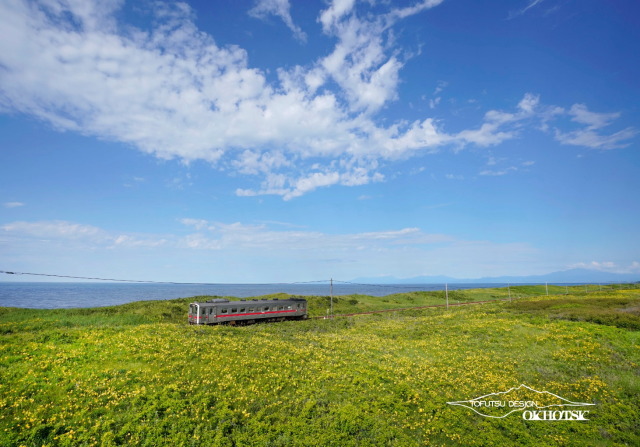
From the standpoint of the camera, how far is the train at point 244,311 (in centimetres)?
Result: 4031

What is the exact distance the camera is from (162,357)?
21.1 metres

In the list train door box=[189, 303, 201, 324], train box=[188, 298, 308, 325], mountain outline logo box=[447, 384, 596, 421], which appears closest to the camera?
mountain outline logo box=[447, 384, 596, 421]

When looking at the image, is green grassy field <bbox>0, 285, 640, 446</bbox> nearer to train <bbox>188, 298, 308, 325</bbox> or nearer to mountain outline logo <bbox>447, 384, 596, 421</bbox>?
mountain outline logo <bbox>447, 384, 596, 421</bbox>

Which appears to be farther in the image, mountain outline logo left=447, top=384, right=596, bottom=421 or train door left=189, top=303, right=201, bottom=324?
train door left=189, top=303, right=201, bottom=324

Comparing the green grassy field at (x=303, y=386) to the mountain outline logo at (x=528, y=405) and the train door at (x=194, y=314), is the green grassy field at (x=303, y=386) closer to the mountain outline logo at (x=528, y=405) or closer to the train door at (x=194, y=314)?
the mountain outline logo at (x=528, y=405)

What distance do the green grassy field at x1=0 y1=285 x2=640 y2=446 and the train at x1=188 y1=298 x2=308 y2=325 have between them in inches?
343

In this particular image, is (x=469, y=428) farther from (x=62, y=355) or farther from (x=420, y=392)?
(x=62, y=355)

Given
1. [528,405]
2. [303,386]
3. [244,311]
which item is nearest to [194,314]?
[244,311]

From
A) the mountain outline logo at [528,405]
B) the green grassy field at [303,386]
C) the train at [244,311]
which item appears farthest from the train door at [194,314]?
the mountain outline logo at [528,405]

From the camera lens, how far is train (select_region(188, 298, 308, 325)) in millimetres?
40312

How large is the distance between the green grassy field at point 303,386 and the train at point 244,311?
8703 mm

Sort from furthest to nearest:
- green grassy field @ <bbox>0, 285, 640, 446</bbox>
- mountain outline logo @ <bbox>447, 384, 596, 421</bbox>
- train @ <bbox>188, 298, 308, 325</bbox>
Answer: train @ <bbox>188, 298, 308, 325</bbox> < mountain outline logo @ <bbox>447, 384, 596, 421</bbox> < green grassy field @ <bbox>0, 285, 640, 446</bbox>

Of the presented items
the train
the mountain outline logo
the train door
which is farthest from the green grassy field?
the train

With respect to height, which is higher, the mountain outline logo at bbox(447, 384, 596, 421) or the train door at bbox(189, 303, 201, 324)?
the train door at bbox(189, 303, 201, 324)
